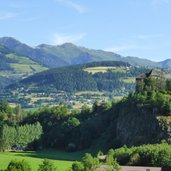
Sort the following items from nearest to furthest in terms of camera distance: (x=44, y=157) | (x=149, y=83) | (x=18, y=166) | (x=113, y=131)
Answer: (x=18, y=166), (x=44, y=157), (x=149, y=83), (x=113, y=131)

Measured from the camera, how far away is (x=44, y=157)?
458 ft

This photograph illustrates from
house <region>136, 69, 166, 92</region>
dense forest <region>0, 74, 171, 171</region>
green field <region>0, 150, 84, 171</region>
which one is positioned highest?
house <region>136, 69, 166, 92</region>

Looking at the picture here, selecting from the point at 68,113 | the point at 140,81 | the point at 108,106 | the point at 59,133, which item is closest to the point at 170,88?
the point at 140,81

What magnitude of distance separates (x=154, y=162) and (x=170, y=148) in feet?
15.2

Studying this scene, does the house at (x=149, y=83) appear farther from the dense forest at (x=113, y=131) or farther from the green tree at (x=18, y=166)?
the green tree at (x=18, y=166)

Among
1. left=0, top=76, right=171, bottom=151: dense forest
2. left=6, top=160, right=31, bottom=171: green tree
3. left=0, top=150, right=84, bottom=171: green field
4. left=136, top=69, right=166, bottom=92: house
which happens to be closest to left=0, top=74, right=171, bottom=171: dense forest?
left=0, top=76, right=171, bottom=151: dense forest

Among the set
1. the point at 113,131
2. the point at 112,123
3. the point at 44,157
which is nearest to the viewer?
the point at 44,157

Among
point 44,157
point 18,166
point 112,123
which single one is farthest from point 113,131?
point 18,166

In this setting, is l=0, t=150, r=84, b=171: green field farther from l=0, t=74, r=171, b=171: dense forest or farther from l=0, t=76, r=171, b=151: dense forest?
l=0, t=76, r=171, b=151: dense forest

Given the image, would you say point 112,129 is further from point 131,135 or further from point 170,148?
point 170,148

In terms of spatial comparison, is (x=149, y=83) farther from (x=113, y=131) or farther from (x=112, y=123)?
(x=112, y=123)

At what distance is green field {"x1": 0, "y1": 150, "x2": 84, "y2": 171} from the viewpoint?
4472 inches

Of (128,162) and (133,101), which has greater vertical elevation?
(133,101)

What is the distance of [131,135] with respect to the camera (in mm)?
140250
